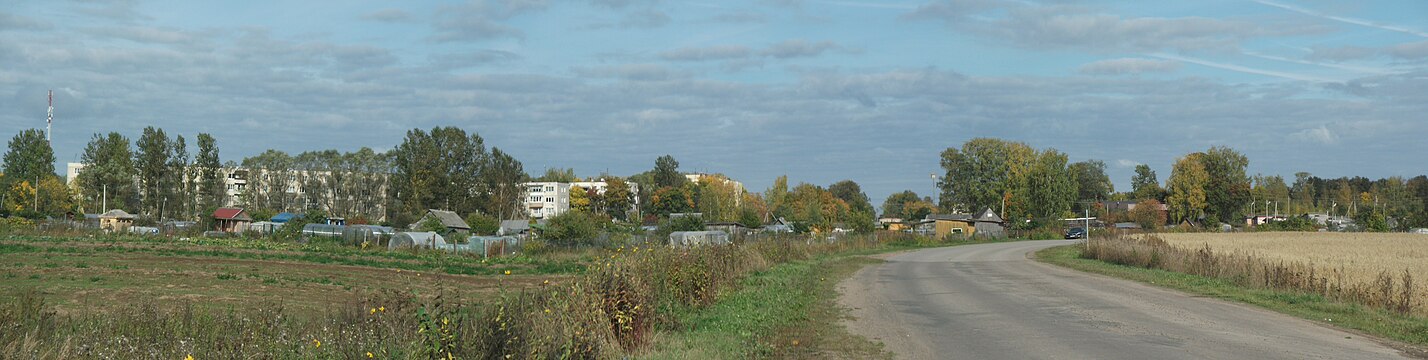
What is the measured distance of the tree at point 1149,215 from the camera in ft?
365

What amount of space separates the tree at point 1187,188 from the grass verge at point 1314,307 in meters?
94.9

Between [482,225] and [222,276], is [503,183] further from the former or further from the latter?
[222,276]

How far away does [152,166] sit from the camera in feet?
339

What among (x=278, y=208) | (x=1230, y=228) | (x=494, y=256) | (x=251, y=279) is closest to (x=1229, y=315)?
(x=251, y=279)

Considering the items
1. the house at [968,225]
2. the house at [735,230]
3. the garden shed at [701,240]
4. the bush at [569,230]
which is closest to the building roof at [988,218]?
the house at [968,225]

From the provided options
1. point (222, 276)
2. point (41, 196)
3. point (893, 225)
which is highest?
point (41, 196)

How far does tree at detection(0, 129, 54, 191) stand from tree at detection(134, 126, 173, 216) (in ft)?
71.2

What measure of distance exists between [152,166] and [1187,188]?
110 meters

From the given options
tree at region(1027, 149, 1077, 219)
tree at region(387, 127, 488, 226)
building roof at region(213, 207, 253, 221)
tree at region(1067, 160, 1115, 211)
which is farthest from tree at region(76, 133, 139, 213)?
tree at region(1067, 160, 1115, 211)

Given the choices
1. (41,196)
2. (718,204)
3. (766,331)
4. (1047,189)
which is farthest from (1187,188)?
(41,196)

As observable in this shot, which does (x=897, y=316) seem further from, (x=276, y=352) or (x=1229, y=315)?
(x=276, y=352)

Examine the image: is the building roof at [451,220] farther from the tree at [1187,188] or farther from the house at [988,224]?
the tree at [1187,188]

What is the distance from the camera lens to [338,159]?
440 feet

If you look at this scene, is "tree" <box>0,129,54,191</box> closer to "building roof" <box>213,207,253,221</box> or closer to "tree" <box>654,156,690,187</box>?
"building roof" <box>213,207,253,221</box>
